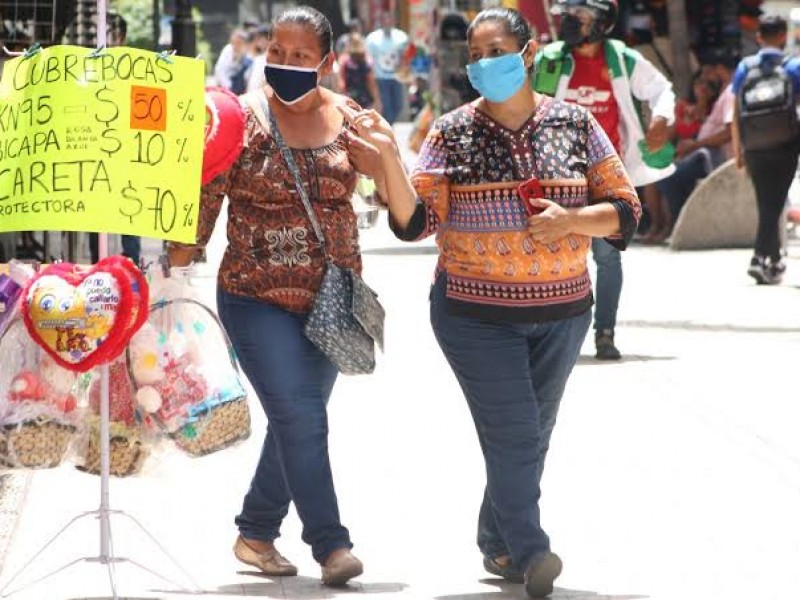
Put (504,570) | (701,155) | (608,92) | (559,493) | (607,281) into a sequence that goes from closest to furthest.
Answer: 1. (504,570)
2. (559,493)
3. (608,92)
4. (607,281)
5. (701,155)

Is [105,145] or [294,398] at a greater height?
[105,145]

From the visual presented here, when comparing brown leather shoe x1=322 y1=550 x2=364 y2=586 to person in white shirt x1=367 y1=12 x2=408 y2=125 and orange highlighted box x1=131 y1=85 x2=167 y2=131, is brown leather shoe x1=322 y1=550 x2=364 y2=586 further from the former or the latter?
person in white shirt x1=367 y1=12 x2=408 y2=125

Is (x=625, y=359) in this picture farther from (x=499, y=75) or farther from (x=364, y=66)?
(x=364, y=66)

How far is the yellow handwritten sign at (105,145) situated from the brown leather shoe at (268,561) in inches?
43.2

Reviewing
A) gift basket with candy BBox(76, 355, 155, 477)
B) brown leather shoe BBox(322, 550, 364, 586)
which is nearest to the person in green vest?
brown leather shoe BBox(322, 550, 364, 586)

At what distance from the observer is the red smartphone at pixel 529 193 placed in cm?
602

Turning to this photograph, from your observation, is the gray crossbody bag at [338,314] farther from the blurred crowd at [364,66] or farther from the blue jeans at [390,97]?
the blue jeans at [390,97]

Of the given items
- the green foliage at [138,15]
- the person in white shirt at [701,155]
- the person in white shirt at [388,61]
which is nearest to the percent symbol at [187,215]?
the person in white shirt at [701,155]

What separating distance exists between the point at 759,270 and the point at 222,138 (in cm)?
894

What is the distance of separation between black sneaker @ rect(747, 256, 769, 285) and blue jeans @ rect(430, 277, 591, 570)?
846 cm

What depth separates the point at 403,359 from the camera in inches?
439

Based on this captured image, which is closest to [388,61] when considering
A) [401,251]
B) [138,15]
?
[138,15]

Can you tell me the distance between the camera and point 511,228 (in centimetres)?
607

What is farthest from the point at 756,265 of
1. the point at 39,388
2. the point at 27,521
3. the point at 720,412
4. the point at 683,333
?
the point at 39,388
